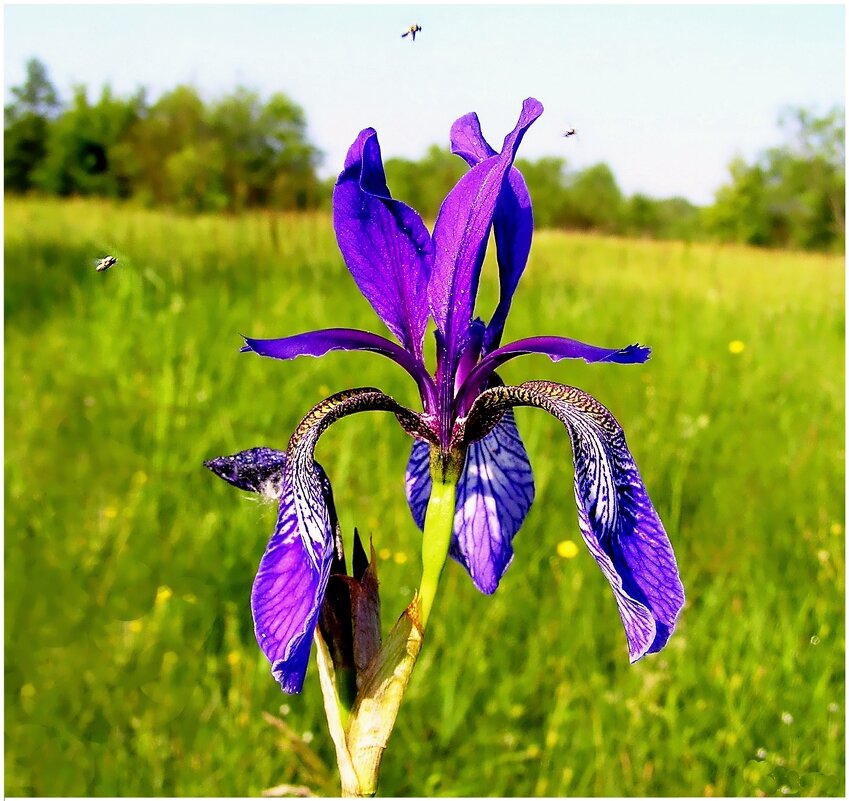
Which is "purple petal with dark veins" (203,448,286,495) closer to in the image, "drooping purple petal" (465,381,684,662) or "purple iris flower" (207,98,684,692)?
"purple iris flower" (207,98,684,692)

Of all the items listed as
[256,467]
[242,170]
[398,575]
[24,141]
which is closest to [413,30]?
[256,467]

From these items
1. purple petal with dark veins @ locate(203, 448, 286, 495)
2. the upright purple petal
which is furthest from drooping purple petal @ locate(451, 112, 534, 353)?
purple petal with dark veins @ locate(203, 448, 286, 495)

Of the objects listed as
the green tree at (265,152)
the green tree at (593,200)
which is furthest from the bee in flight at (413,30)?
the green tree at (593,200)

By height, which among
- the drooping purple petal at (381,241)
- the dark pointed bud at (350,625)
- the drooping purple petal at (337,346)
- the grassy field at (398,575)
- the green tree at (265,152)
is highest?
the green tree at (265,152)

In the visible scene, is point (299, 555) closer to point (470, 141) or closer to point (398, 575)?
point (470, 141)

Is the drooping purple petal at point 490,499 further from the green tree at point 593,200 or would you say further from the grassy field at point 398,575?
the green tree at point 593,200

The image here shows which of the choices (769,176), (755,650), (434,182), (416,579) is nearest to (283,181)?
(434,182)

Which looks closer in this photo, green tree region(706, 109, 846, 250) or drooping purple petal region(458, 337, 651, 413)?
drooping purple petal region(458, 337, 651, 413)

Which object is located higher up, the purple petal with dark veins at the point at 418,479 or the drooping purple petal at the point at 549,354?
the drooping purple petal at the point at 549,354
